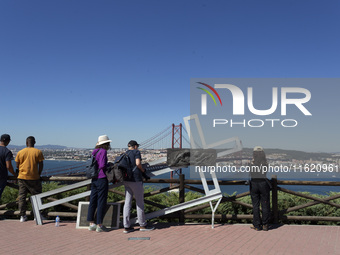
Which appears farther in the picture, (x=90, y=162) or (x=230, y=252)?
(x=90, y=162)

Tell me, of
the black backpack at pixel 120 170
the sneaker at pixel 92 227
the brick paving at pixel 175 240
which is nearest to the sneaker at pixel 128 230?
the brick paving at pixel 175 240

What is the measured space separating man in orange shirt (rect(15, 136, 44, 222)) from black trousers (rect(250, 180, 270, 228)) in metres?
4.42

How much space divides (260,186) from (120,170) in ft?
8.80

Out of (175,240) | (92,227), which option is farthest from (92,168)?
(175,240)

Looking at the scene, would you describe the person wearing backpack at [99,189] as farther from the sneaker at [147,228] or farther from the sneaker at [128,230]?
the sneaker at [147,228]

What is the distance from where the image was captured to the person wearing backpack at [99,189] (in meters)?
5.45

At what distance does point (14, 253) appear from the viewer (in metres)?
4.26

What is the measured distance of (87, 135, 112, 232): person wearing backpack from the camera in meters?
5.45

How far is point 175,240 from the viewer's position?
4.96 m

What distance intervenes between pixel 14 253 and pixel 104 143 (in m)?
2.23

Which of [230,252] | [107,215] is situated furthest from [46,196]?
[230,252]

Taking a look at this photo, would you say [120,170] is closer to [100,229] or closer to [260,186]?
[100,229]

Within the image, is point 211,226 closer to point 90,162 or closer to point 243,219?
point 243,219

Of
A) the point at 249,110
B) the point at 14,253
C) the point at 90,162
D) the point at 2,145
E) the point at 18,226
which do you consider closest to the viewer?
the point at 14,253
